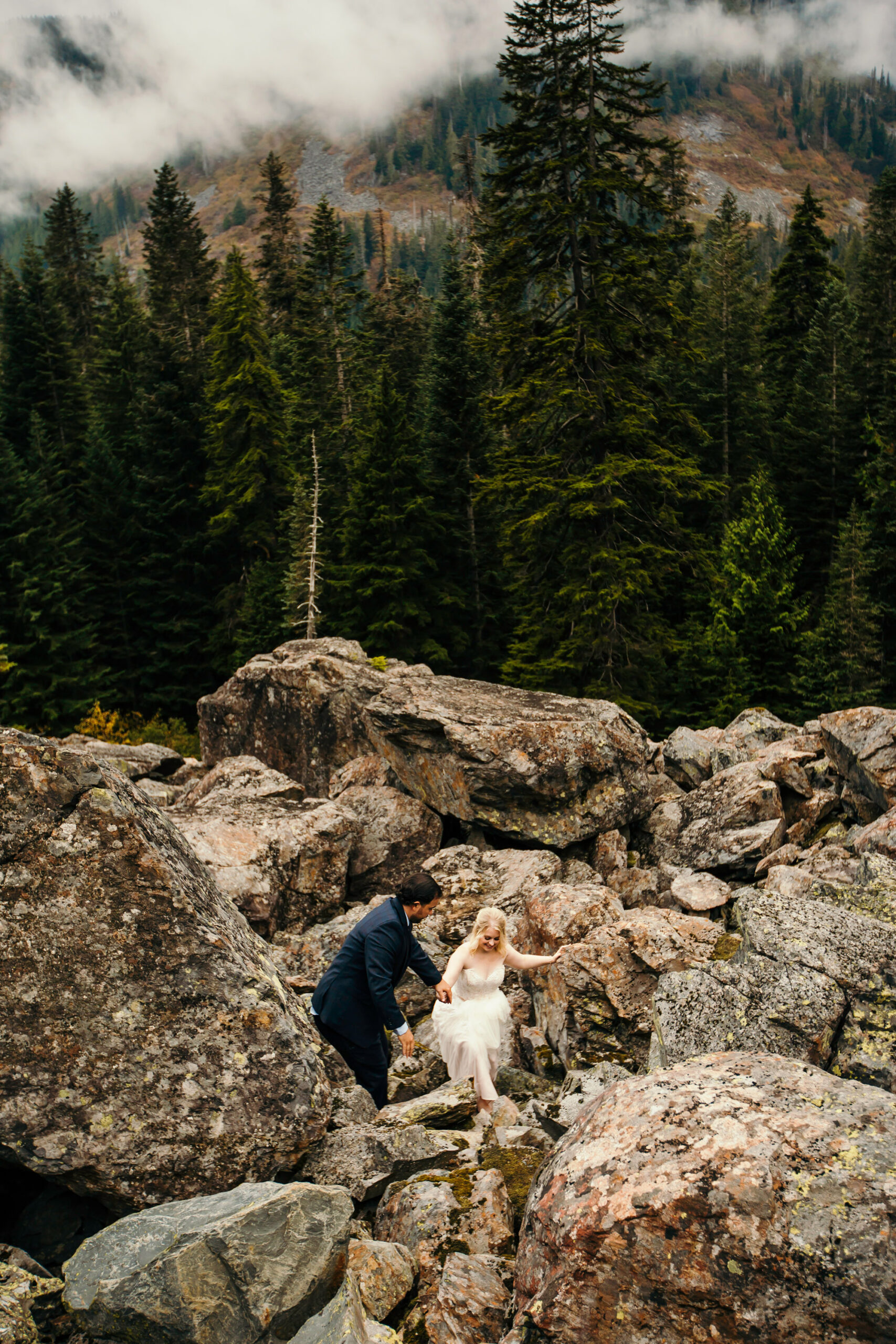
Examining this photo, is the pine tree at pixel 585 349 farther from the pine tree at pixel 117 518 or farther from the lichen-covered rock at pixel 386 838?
the pine tree at pixel 117 518

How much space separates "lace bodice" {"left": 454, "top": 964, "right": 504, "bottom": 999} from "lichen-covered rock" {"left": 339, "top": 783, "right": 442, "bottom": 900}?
553 centimetres

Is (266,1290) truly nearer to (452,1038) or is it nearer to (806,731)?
(452,1038)

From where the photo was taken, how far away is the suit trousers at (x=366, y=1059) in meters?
6.95

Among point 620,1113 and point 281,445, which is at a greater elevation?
point 281,445

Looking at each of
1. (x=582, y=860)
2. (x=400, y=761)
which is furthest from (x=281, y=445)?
(x=582, y=860)

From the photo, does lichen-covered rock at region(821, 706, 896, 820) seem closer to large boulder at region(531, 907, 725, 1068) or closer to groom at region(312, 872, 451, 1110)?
large boulder at region(531, 907, 725, 1068)

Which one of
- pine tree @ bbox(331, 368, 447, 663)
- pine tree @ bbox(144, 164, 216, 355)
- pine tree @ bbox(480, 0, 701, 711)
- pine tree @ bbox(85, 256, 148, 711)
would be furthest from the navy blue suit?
pine tree @ bbox(144, 164, 216, 355)

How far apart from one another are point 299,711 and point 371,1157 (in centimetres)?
1243

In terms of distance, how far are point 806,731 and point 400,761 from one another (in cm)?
766

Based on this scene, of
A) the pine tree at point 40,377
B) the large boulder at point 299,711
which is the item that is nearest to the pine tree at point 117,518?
the pine tree at point 40,377

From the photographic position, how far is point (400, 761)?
15477mm

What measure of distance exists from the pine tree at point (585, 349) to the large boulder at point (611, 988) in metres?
13.7

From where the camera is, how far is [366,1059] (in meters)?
6.98

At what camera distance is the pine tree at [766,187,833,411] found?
49.0 m
